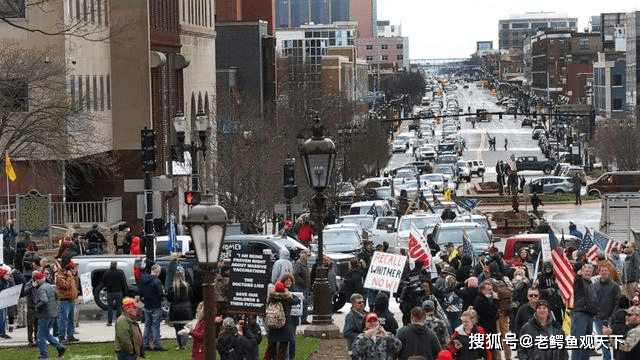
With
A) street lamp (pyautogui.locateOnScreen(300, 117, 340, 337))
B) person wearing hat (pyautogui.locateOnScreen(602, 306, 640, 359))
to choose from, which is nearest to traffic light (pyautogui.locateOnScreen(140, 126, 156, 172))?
street lamp (pyautogui.locateOnScreen(300, 117, 340, 337))

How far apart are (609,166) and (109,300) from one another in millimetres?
90663

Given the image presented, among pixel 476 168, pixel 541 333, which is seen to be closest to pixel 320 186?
pixel 541 333

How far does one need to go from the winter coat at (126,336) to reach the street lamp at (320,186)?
5948 mm

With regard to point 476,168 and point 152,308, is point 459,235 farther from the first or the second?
point 476,168

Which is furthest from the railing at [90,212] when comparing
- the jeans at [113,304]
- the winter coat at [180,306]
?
the winter coat at [180,306]

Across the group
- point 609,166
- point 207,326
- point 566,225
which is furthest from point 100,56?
point 609,166

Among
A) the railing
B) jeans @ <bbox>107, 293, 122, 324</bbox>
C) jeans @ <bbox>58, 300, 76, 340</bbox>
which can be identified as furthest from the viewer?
the railing

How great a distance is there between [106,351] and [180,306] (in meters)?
1.46

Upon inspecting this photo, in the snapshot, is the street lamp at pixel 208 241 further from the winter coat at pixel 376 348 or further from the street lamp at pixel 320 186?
the street lamp at pixel 320 186

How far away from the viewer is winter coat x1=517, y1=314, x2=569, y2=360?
2073 cm

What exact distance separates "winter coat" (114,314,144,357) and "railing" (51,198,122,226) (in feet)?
118

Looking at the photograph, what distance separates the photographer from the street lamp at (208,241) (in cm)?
1769

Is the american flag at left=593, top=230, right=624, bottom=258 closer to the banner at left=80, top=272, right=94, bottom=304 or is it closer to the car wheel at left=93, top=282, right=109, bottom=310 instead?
the car wheel at left=93, top=282, right=109, bottom=310

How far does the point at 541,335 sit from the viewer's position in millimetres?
20875
